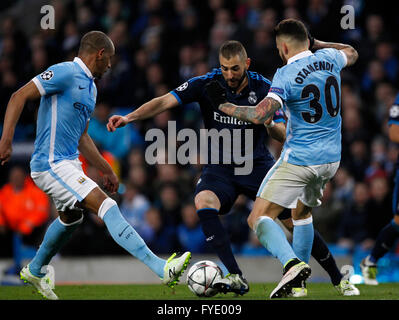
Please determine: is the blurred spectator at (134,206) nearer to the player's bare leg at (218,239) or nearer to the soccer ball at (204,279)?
Answer: the player's bare leg at (218,239)

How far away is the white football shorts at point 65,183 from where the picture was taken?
660 cm

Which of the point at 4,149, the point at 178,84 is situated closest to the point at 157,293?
the point at 4,149

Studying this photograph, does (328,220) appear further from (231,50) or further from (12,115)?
(12,115)

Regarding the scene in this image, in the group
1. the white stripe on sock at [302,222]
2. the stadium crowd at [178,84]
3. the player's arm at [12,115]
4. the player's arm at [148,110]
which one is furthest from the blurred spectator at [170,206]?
the player's arm at [12,115]

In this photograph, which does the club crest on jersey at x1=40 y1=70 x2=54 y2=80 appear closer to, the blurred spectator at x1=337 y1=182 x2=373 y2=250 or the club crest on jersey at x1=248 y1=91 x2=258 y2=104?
the club crest on jersey at x1=248 y1=91 x2=258 y2=104

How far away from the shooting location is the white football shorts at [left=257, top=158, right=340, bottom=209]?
21.3ft

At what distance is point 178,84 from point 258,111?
26.2 ft

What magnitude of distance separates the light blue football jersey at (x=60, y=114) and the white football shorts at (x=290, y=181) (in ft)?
5.97

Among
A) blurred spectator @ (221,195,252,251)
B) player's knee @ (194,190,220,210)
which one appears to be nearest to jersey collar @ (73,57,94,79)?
player's knee @ (194,190,220,210)

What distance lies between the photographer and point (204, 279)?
6.80 meters

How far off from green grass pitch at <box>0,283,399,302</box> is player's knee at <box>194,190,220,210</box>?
0.86 m

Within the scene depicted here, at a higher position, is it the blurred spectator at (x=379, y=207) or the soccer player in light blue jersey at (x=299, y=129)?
the soccer player in light blue jersey at (x=299, y=129)

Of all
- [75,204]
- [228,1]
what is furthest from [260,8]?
[75,204]

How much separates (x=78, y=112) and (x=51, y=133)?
322mm
